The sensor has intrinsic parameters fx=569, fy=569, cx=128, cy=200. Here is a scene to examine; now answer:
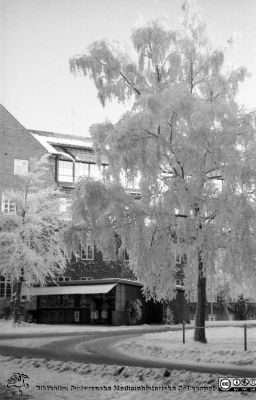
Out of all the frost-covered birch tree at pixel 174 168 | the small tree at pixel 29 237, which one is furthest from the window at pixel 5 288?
the frost-covered birch tree at pixel 174 168

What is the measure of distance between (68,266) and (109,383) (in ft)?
125

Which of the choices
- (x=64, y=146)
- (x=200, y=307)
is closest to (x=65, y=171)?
(x=64, y=146)

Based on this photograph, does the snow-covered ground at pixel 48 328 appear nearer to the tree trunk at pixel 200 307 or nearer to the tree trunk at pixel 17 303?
the tree trunk at pixel 17 303

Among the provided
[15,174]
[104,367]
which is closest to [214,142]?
[104,367]

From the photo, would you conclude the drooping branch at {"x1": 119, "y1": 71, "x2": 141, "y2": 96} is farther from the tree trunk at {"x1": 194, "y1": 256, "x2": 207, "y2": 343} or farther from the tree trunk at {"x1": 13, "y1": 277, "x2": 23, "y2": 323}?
the tree trunk at {"x1": 13, "y1": 277, "x2": 23, "y2": 323}

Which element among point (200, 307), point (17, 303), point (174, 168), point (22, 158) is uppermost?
point (22, 158)

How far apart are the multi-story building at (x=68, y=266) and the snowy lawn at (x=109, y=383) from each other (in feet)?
83.8

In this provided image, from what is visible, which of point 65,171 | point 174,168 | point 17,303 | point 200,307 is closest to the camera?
point 174,168

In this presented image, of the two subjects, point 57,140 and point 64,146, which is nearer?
point 64,146

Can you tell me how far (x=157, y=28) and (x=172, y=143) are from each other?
14.1 ft

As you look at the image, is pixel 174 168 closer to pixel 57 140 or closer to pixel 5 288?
A: pixel 5 288

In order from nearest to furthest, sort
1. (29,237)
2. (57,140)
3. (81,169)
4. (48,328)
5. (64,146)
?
(48,328), (29,237), (81,169), (64,146), (57,140)

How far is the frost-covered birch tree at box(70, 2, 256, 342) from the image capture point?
699 inches

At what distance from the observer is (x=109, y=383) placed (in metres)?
10.8
